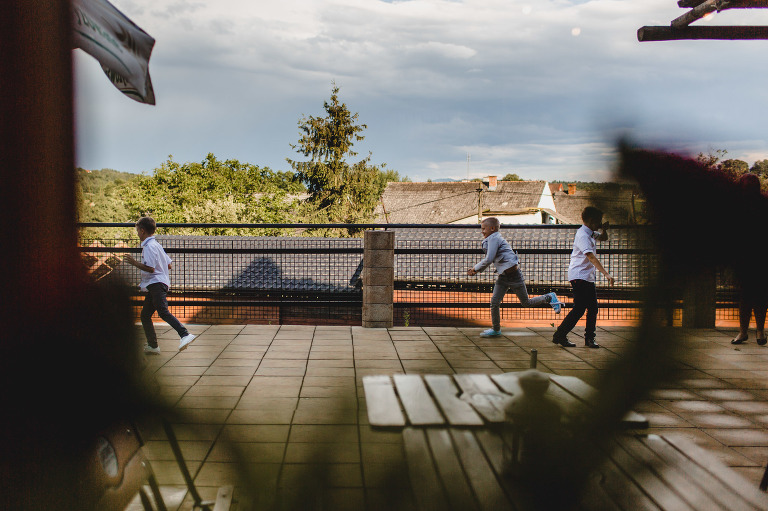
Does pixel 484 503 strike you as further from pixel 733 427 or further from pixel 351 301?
pixel 351 301

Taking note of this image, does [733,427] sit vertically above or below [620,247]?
below

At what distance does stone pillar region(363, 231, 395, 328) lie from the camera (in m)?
5.46

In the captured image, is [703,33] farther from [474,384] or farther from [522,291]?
[522,291]

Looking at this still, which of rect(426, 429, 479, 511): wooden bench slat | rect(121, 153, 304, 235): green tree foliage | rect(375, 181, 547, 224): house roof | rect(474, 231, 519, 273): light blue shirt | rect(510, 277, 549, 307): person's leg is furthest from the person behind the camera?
rect(375, 181, 547, 224): house roof

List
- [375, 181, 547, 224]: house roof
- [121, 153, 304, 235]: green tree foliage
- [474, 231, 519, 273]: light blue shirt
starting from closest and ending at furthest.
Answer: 1. [474, 231, 519, 273]: light blue shirt
2. [121, 153, 304, 235]: green tree foliage
3. [375, 181, 547, 224]: house roof

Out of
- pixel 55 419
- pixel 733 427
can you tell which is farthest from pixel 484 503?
pixel 733 427

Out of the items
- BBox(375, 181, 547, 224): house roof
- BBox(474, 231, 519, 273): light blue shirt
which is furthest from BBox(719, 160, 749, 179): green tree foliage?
BBox(375, 181, 547, 224): house roof

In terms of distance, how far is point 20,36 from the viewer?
0.36 metres

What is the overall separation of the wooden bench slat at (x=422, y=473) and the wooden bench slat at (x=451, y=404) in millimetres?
44

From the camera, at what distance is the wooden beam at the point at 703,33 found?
451 millimetres

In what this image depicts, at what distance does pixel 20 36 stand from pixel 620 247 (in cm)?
50

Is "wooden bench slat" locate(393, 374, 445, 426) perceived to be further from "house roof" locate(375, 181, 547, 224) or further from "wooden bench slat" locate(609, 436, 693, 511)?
"house roof" locate(375, 181, 547, 224)

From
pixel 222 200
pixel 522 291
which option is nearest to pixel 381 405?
pixel 522 291

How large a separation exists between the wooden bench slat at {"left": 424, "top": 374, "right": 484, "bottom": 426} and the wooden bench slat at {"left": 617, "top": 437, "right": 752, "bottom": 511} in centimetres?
18
